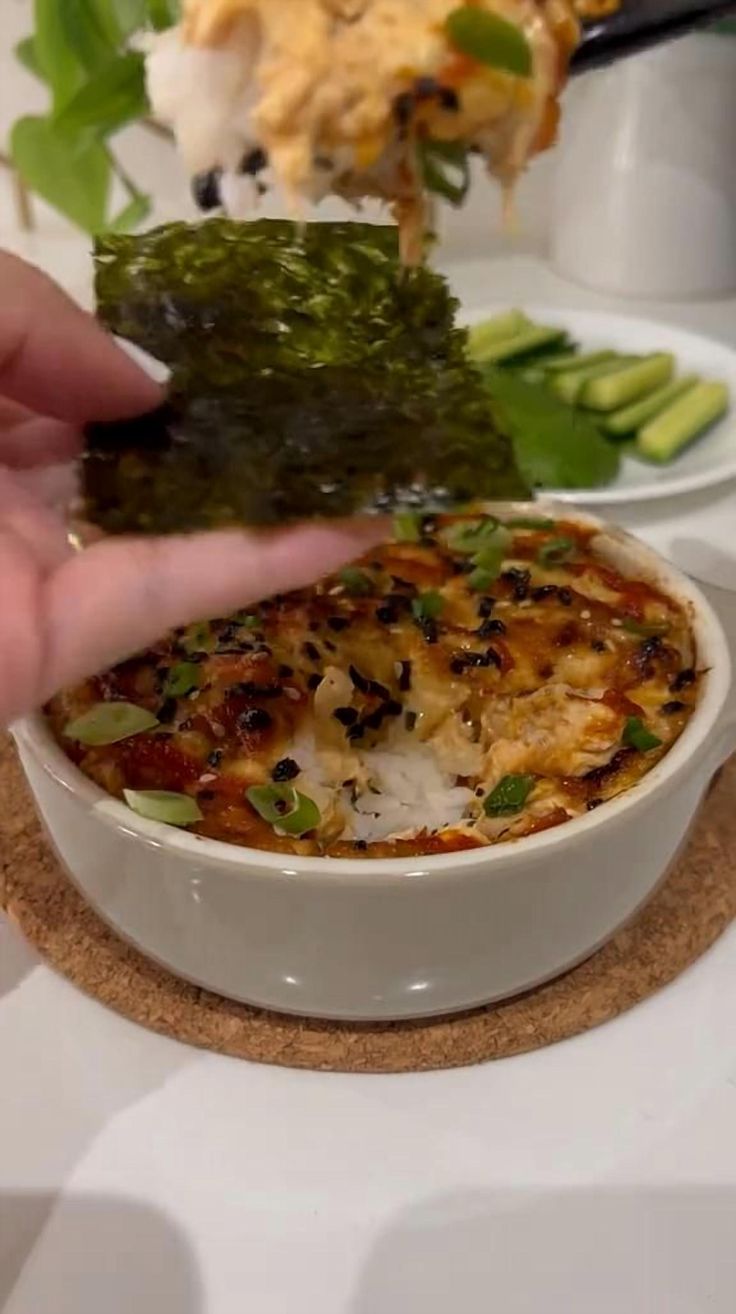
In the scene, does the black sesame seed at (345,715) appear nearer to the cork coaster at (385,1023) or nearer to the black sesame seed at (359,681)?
the black sesame seed at (359,681)

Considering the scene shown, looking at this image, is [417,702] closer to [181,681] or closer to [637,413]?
[181,681]

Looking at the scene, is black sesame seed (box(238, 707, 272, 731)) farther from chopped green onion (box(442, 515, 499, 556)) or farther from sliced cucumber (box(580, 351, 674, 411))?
sliced cucumber (box(580, 351, 674, 411))

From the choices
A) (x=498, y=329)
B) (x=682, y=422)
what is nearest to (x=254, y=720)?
(x=682, y=422)

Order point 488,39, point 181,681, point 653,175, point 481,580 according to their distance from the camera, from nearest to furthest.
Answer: point 488,39 → point 181,681 → point 481,580 → point 653,175

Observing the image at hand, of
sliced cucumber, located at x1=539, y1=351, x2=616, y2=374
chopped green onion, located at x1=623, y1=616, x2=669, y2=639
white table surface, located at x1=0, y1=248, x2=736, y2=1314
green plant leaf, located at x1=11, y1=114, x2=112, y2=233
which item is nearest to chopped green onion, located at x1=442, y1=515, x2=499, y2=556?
chopped green onion, located at x1=623, y1=616, x2=669, y2=639

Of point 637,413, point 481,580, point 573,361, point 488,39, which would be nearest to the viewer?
point 488,39

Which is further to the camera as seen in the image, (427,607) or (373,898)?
(427,607)

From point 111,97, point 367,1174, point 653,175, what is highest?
point 111,97
